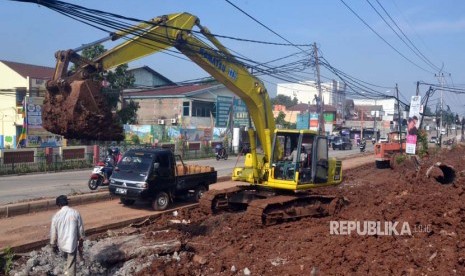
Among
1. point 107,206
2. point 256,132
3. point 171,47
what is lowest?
point 107,206

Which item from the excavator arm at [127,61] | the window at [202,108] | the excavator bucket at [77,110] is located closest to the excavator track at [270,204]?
the excavator arm at [127,61]

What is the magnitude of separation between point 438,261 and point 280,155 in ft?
18.5

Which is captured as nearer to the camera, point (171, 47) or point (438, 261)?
point (438, 261)

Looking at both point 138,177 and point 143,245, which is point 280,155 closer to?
point 138,177

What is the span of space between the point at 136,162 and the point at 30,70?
38471mm

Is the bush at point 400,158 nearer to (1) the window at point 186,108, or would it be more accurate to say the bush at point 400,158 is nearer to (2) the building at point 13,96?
(1) the window at point 186,108

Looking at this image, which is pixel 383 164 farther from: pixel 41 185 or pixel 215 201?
pixel 41 185

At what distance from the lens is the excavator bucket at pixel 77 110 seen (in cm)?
801

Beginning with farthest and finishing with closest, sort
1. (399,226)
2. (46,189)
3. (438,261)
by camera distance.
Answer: (46,189)
(399,226)
(438,261)

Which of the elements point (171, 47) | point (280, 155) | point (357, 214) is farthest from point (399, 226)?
point (171, 47)

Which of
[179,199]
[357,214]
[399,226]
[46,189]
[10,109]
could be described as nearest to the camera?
[399,226]

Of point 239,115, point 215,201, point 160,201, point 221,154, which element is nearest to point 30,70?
point 239,115

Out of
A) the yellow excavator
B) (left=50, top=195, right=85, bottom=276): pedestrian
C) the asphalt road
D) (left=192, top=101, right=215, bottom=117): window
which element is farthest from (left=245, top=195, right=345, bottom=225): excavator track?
(left=192, top=101, right=215, bottom=117): window

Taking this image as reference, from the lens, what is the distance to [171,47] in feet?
39.5
